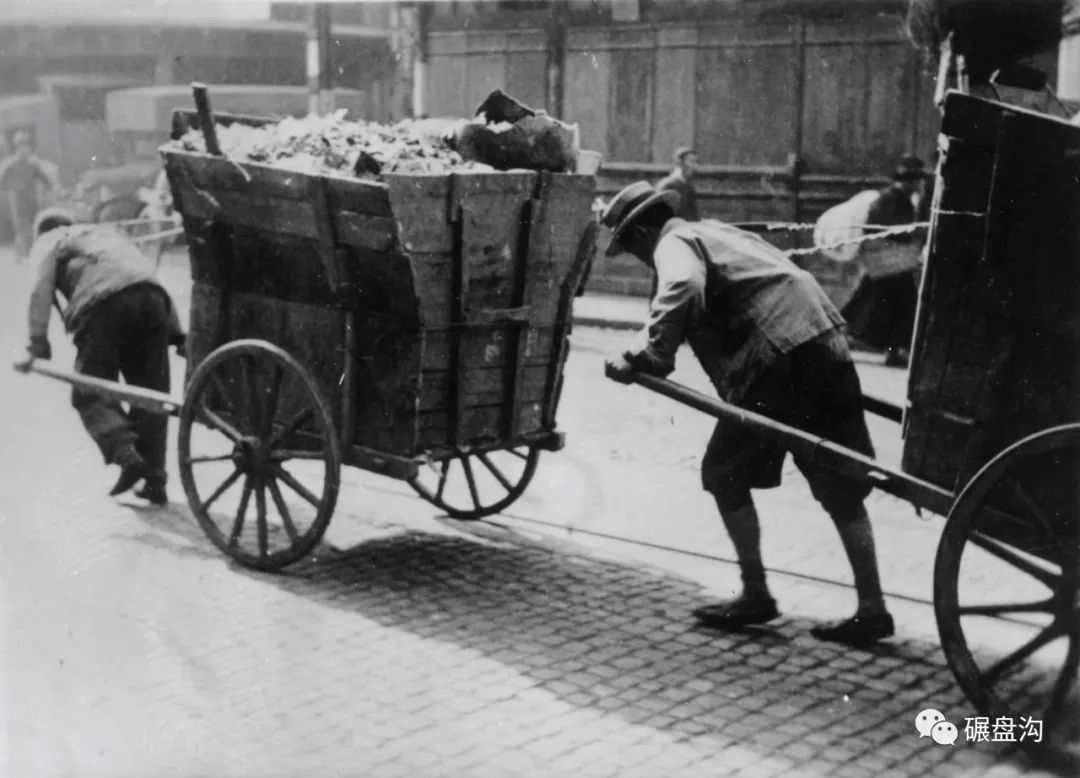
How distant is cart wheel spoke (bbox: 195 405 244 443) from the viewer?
230 inches

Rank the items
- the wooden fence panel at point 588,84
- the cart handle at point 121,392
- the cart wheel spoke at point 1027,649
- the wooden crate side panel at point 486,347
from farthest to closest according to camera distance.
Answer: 1. the wooden fence panel at point 588,84
2. the cart handle at point 121,392
3. the wooden crate side panel at point 486,347
4. the cart wheel spoke at point 1027,649

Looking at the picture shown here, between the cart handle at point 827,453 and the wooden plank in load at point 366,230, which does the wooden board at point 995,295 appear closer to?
the cart handle at point 827,453

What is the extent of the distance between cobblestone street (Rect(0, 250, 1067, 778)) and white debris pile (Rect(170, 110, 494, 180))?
5.88 ft

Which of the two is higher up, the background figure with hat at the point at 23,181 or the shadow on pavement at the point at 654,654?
the background figure with hat at the point at 23,181

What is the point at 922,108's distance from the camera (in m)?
13.3

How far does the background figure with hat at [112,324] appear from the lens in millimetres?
6828

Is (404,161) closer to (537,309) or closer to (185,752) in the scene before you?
(537,309)

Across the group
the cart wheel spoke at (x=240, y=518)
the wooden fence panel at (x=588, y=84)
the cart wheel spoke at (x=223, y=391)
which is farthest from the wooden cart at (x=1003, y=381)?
the wooden fence panel at (x=588, y=84)

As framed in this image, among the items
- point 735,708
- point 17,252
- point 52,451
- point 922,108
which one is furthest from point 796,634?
point 17,252

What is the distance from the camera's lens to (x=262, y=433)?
5.82 m

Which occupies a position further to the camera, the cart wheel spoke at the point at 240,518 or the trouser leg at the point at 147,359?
the trouser leg at the point at 147,359

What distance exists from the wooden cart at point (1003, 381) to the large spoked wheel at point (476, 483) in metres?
2.18

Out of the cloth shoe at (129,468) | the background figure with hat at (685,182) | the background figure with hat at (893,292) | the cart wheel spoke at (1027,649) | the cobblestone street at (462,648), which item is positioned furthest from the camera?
the background figure with hat at (685,182)

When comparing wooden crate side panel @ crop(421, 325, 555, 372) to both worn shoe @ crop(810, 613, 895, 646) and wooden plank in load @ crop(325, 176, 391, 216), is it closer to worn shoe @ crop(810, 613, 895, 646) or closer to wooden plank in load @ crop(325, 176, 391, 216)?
wooden plank in load @ crop(325, 176, 391, 216)
